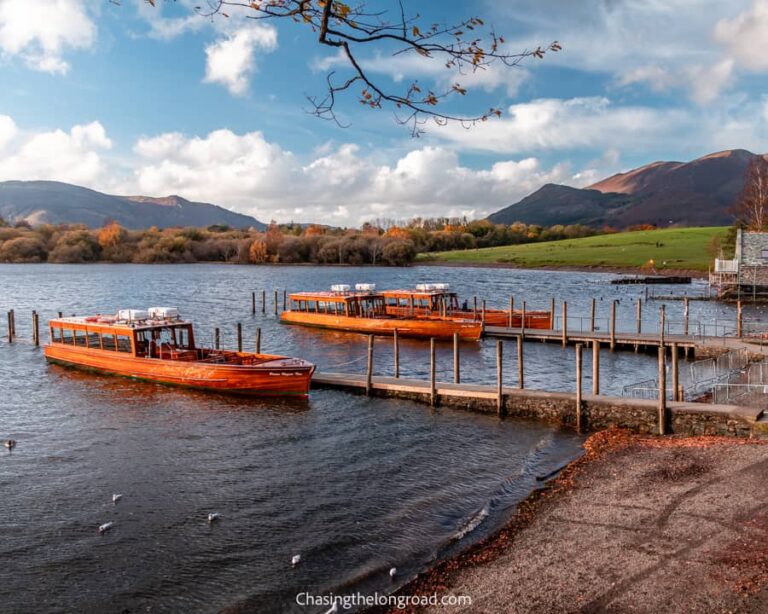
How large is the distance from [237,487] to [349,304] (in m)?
38.3

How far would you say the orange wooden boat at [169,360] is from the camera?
1261 inches

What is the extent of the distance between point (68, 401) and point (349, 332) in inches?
1120

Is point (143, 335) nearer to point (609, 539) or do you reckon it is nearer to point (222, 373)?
point (222, 373)

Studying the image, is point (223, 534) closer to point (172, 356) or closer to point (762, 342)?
point (172, 356)

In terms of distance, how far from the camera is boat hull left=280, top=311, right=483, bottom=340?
51.4m

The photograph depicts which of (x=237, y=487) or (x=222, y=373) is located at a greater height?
(x=222, y=373)

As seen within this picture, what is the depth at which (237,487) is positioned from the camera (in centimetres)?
2019

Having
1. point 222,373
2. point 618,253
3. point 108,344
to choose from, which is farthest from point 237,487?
point 618,253

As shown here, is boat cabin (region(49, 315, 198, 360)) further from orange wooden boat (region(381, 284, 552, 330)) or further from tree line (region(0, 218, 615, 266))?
tree line (region(0, 218, 615, 266))

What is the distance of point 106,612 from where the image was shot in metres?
13.5

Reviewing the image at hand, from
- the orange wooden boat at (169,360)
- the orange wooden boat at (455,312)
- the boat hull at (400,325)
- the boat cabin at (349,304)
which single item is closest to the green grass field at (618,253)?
the orange wooden boat at (455,312)

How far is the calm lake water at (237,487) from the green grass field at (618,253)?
10401 centimetres

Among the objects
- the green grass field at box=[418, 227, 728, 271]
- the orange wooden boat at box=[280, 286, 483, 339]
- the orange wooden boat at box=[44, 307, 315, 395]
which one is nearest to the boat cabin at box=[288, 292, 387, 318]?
the orange wooden boat at box=[280, 286, 483, 339]

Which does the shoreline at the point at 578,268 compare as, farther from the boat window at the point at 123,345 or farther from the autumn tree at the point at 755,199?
the boat window at the point at 123,345
